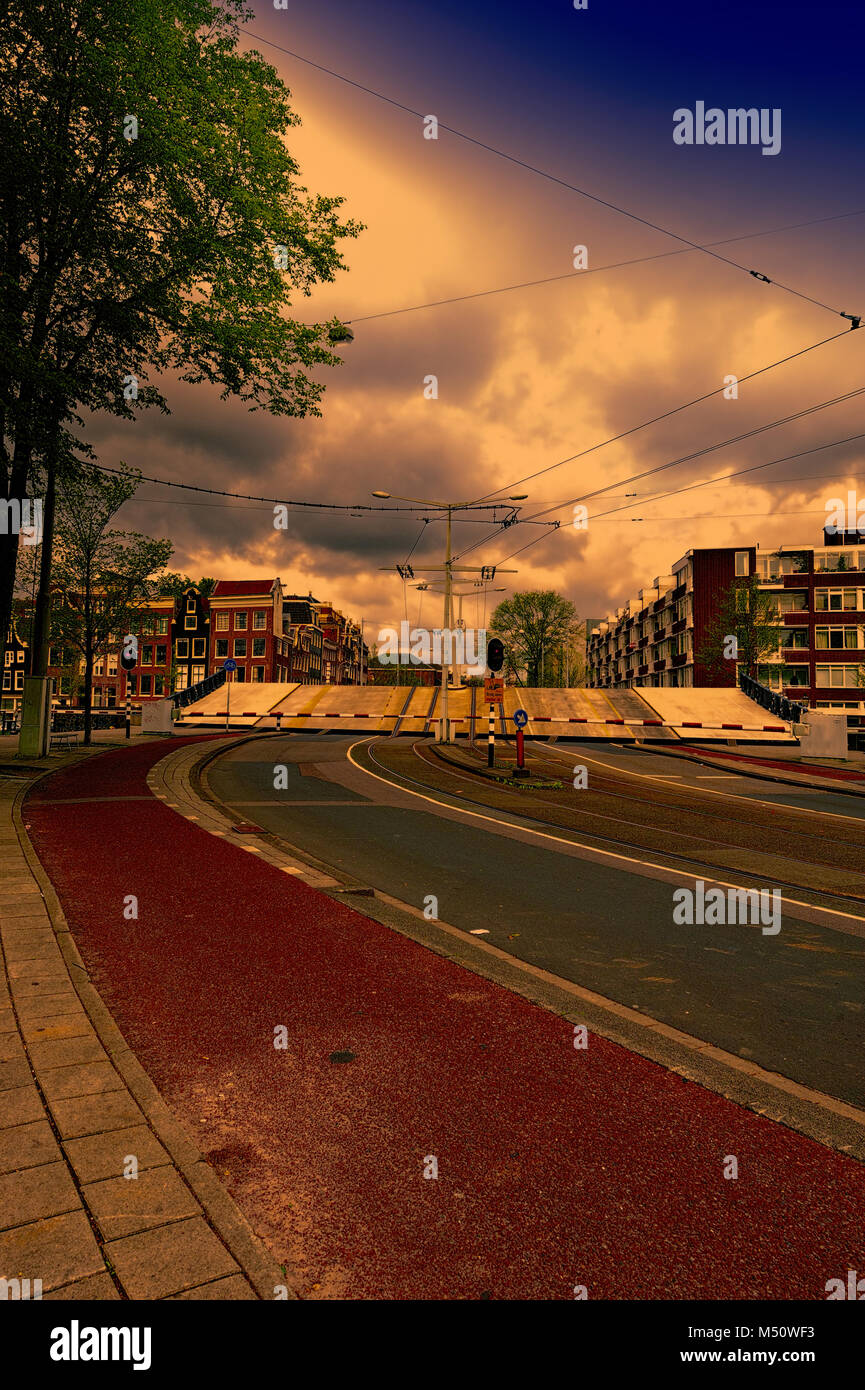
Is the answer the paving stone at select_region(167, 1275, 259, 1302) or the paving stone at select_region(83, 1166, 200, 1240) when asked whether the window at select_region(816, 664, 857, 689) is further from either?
the paving stone at select_region(167, 1275, 259, 1302)

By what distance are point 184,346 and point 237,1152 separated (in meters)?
17.2

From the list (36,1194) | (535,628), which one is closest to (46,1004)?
(36,1194)

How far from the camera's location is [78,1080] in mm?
3436

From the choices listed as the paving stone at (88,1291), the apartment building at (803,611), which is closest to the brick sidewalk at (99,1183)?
the paving stone at (88,1291)

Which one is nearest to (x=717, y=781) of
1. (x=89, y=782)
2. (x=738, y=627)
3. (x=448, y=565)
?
(x=448, y=565)

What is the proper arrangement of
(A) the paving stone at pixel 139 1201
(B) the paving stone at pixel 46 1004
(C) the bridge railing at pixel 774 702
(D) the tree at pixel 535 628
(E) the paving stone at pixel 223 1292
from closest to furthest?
(E) the paving stone at pixel 223 1292, (A) the paving stone at pixel 139 1201, (B) the paving stone at pixel 46 1004, (C) the bridge railing at pixel 774 702, (D) the tree at pixel 535 628

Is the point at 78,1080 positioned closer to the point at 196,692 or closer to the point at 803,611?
the point at 196,692

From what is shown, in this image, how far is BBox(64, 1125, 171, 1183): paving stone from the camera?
9.06 feet

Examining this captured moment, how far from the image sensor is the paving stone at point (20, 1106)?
3.12m

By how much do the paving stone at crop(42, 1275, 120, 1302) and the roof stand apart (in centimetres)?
6903

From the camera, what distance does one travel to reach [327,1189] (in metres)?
2.74

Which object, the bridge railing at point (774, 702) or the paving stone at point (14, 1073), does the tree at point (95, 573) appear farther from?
the bridge railing at point (774, 702)

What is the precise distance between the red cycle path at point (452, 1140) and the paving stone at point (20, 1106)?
532mm
